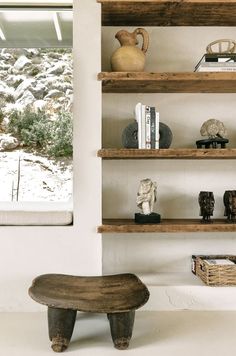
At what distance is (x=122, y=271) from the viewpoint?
2783 mm

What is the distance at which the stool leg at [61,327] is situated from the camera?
188 cm

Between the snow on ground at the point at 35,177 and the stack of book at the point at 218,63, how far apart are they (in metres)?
1.16

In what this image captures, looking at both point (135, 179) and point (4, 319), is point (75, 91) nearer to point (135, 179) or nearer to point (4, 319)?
point (135, 179)

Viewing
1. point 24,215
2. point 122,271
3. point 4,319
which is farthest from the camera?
point 122,271

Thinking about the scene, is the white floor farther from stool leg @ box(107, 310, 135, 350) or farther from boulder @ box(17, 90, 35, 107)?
boulder @ box(17, 90, 35, 107)

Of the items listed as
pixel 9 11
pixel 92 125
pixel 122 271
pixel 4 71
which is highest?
pixel 9 11

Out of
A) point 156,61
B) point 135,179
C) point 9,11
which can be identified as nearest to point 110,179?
point 135,179

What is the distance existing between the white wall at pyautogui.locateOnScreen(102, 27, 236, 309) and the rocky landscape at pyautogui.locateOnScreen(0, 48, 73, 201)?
0.35 meters

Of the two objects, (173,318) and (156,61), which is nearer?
(173,318)

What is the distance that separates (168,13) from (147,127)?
0.73 metres

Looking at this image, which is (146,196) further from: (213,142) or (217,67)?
(217,67)

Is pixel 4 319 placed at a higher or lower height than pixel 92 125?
lower

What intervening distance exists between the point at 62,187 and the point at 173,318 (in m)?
1.17

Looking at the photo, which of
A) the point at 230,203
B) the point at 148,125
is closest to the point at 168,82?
the point at 148,125
